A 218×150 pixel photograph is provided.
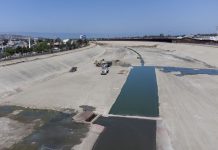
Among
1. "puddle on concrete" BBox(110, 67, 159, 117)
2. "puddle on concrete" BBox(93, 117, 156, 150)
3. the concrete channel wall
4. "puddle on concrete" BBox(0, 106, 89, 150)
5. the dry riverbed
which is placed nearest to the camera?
"puddle on concrete" BBox(93, 117, 156, 150)

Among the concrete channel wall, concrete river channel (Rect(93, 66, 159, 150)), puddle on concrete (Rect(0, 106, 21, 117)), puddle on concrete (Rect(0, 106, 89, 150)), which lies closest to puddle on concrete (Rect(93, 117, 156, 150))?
concrete river channel (Rect(93, 66, 159, 150))

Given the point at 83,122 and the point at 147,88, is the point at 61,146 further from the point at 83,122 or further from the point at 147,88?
the point at 147,88

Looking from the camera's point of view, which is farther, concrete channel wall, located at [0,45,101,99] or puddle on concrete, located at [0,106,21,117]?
A: concrete channel wall, located at [0,45,101,99]

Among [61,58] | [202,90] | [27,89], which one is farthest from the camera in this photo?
[61,58]

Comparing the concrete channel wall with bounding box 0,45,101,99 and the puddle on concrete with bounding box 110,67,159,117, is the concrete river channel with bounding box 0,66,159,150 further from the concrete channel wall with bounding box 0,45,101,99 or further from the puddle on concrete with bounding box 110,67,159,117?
the concrete channel wall with bounding box 0,45,101,99

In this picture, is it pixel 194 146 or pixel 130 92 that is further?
pixel 130 92

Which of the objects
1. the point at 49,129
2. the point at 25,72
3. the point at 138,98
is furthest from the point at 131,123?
the point at 25,72

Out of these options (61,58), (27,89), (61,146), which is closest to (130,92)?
(27,89)

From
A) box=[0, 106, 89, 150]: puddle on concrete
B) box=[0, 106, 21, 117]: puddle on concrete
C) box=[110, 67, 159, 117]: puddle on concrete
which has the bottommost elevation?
box=[0, 106, 21, 117]: puddle on concrete

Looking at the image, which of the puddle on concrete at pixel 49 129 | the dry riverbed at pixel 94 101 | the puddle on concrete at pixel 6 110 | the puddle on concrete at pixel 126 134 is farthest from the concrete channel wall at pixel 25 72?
the puddle on concrete at pixel 126 134
